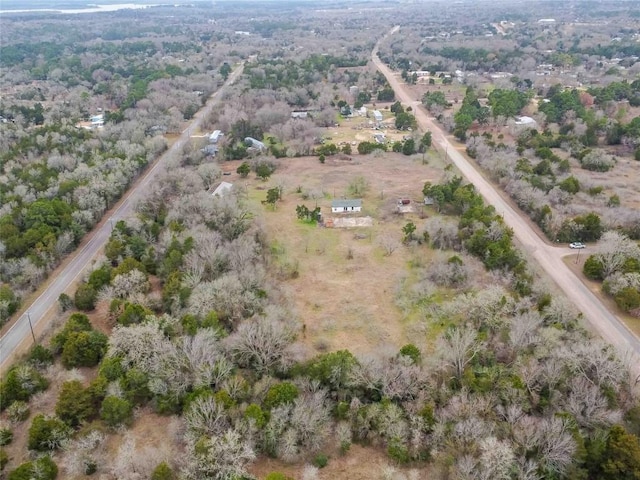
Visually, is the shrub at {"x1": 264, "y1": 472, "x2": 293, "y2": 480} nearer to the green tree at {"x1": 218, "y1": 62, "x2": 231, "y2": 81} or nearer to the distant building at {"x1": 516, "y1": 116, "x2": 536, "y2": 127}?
the distant building at {"x1": 516, "y1": 116, "x2": 536, "y2": 127}

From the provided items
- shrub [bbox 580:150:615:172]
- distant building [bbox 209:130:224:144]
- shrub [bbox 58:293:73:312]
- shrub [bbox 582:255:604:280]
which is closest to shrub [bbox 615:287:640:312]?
shrub [bbox 582:255:604:280]

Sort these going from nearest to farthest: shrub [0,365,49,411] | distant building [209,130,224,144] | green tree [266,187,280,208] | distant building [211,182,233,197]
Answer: shrub [0,365,49,411]
green tree [266,187,280,208]
distant building [211,182,233,197]
distant building [209,130,224,144]

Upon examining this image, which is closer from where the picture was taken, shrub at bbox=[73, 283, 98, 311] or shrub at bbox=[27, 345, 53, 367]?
shrub at bbox=[27, 345, 53, 367]

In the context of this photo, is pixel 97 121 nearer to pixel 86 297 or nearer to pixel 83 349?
pixel 86 297

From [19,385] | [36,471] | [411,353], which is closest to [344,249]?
[411,353]

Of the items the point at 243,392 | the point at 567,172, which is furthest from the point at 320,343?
the point at 567,172

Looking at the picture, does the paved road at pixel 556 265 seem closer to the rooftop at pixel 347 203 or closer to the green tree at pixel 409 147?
the green tree at pixel 409 147

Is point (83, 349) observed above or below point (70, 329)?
below
